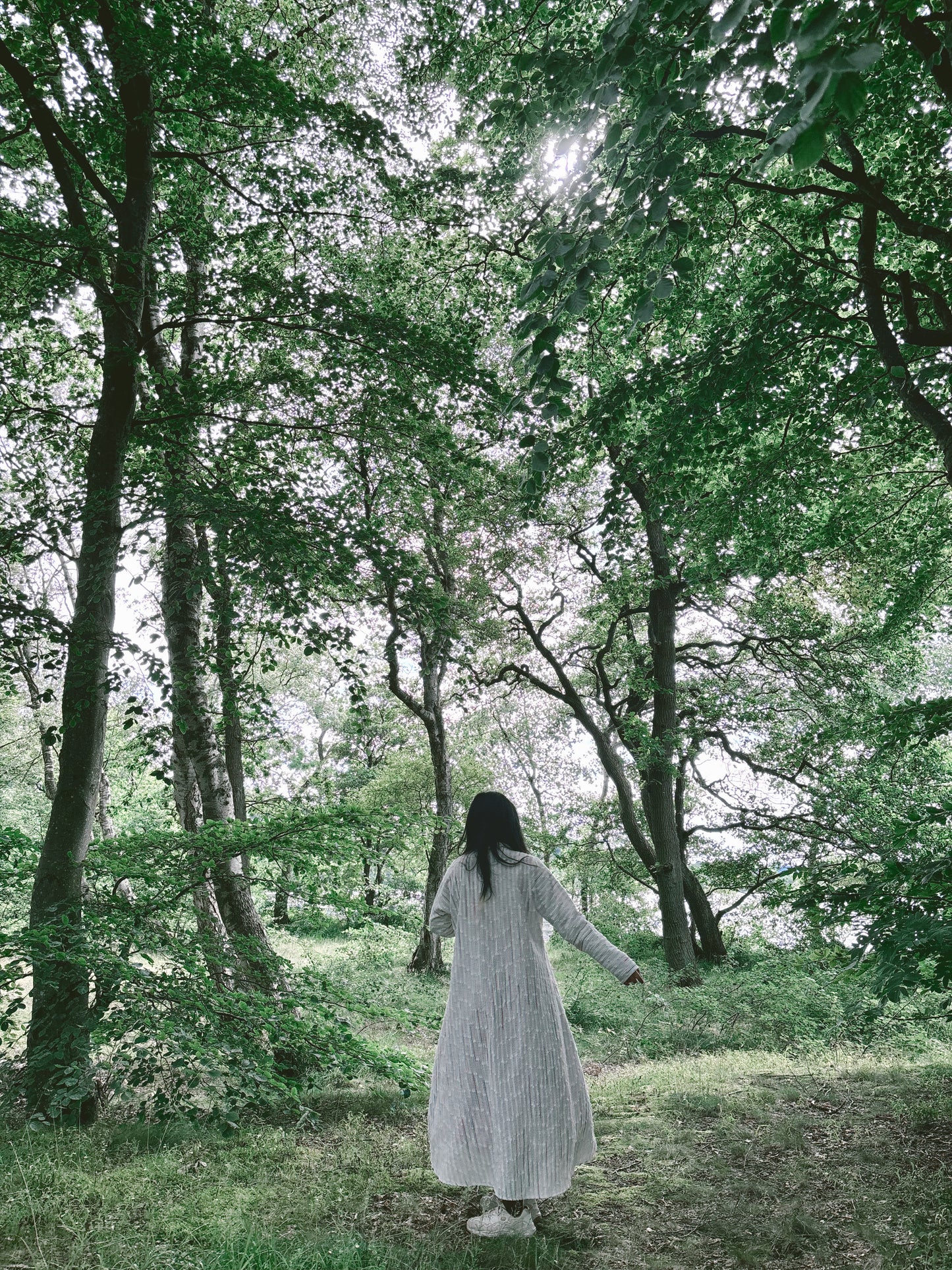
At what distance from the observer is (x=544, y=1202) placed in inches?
161

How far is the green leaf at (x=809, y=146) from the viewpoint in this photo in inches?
53.7

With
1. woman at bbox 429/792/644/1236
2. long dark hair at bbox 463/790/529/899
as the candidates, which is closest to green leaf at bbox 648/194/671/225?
long dark hair at bbox 463/790/529/899

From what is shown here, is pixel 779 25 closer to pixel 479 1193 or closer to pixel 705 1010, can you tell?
pixel 479 1193

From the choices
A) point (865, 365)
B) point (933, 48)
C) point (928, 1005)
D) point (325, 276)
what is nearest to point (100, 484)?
point (325, 276)

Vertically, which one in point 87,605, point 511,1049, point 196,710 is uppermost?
point 87,605

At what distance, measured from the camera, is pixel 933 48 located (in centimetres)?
480

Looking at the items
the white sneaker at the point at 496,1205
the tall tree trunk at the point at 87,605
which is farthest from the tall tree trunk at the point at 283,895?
the white sneaker at the point at 496,1205

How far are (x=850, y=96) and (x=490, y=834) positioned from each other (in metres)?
3.34

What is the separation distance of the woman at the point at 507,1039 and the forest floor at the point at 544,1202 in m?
0.32

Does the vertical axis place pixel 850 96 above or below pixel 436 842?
above

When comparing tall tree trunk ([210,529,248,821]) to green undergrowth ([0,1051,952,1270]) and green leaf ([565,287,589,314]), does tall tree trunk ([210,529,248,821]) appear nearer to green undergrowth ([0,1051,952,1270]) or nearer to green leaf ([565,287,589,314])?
green undergrowth ([0,1051,952,1270])

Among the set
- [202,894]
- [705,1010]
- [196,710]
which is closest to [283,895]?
[202,894]

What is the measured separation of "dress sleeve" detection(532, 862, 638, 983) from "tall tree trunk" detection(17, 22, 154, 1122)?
2.52 m

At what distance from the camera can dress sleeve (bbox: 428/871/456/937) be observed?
3.98m
